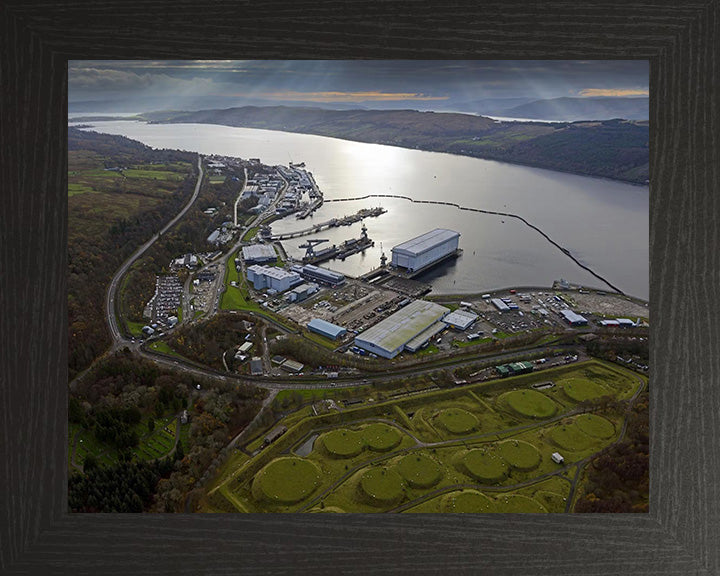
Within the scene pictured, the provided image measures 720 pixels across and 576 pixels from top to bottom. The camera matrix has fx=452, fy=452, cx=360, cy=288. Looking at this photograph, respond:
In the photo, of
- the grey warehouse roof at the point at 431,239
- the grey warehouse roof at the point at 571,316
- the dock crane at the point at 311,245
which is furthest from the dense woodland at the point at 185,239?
the grey warehouse roof at the point at 571,316

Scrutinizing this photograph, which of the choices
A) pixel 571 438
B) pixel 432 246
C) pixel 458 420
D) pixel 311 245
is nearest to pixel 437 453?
pixel 458 420

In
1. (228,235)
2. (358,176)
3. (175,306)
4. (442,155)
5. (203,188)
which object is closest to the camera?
(175,306)

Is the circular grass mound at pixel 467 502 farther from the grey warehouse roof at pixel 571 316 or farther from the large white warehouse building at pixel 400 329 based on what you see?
the grey warehouse roof at pixel 571 316

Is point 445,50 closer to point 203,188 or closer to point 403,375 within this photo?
point 403,375

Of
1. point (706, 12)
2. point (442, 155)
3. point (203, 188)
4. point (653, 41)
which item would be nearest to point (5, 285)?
point (653, 41)

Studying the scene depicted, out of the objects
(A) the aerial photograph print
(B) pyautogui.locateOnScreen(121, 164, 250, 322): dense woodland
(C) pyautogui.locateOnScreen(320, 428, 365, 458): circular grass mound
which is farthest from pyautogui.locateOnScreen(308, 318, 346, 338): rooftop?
(C) pyautogui.locateOnScreen(320, 428, 365, 458): circular grass mound

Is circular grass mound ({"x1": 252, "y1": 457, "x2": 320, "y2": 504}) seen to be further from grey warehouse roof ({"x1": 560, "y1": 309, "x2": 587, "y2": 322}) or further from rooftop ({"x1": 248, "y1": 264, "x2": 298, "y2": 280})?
grey warehouse roof ({"x1": 560, "y1": 309, "x2": 587, "y2": 322})
